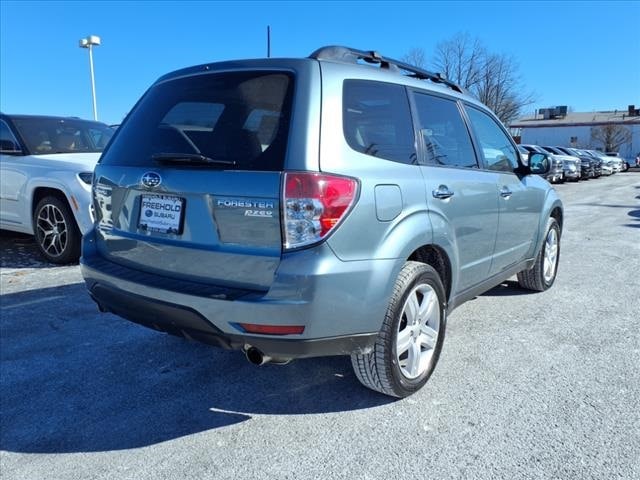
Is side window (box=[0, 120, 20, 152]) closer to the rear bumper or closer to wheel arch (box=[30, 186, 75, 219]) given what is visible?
wheel arch (box=[30, 186, 75, 219])

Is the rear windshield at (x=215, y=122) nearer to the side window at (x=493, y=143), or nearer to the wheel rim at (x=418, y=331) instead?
the wheel rim at (x=418, y=331)

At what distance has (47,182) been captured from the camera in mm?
6145

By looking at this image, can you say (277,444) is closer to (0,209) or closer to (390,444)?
(390,444)

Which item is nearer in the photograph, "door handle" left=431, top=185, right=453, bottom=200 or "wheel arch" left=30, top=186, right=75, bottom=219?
"door handle" left=431, top=185, right=453, bottom=200

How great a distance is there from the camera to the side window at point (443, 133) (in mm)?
3201

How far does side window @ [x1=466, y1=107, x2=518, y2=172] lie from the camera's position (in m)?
3.92

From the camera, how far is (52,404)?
2.98 meters

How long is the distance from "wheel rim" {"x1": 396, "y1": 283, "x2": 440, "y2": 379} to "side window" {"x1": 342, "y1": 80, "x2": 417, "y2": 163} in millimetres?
778

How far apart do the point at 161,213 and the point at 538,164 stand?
3.37 m

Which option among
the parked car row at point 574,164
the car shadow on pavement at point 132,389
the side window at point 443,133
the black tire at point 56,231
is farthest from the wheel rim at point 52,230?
the parked car row at point 574,164

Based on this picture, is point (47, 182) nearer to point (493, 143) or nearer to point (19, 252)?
point (19, 252)

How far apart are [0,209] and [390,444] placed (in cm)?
631

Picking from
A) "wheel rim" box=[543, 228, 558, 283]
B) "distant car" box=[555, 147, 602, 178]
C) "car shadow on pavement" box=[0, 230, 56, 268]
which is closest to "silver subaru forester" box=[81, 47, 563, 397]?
"wheel rim" box=[543, 228, 558, 283]

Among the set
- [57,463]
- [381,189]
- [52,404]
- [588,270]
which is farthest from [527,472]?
[588,270]
